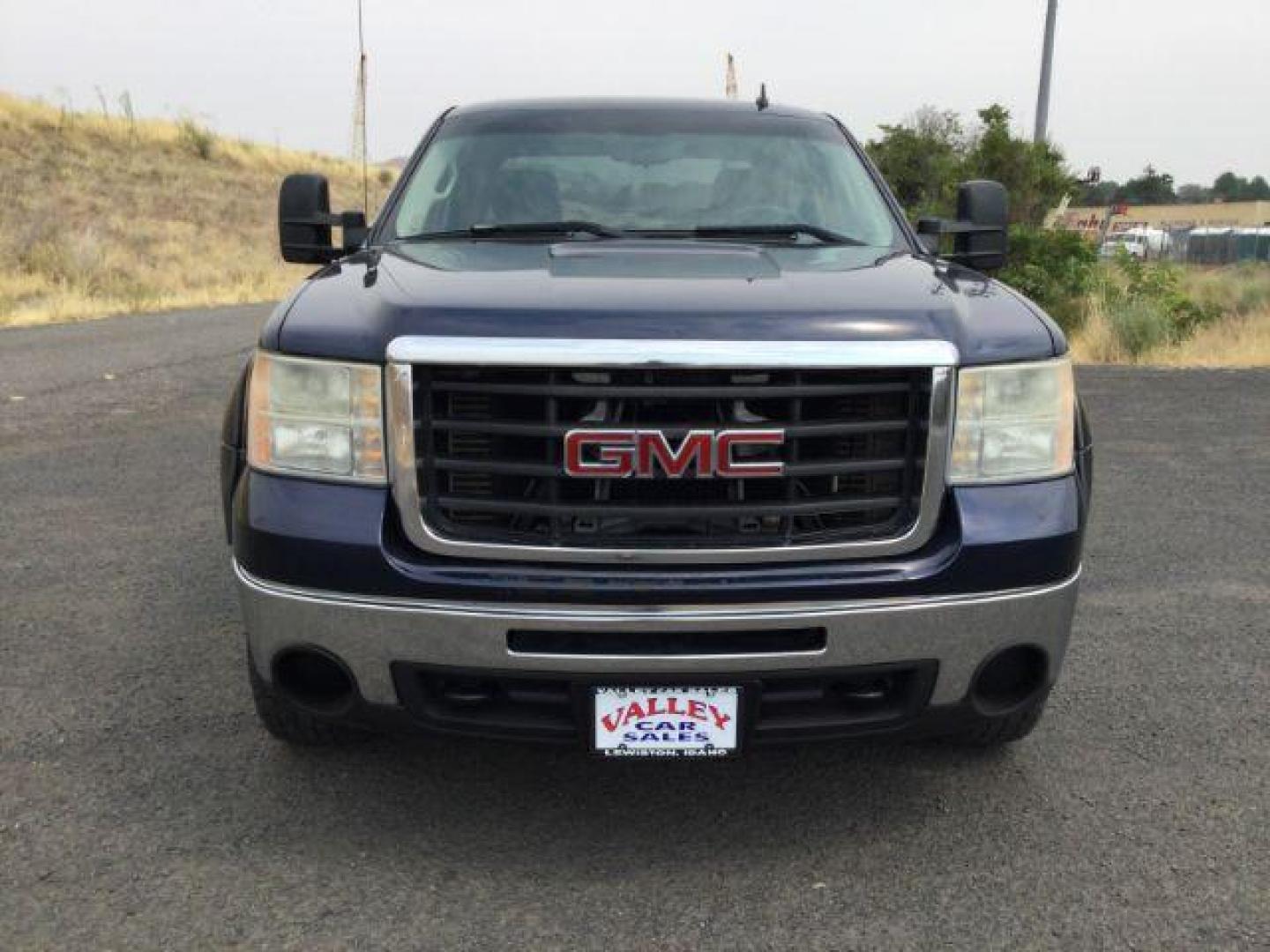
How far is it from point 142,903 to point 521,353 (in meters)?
1.41

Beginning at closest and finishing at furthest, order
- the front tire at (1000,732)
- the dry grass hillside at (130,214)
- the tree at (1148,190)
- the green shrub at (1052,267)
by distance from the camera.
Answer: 1. the front tire at (1000,732)
2. the green shrub at (1052,267)
3. the dry grass hillside at (130,214)
4. the tree at (1148,190)

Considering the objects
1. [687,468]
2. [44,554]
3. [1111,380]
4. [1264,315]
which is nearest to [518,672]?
[687,468]

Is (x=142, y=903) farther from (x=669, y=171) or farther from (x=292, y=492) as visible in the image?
(x=669, y=171)

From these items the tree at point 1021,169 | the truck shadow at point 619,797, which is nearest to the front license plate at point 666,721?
the truck shadow at point 619,797

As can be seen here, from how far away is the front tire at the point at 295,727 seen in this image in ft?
9.93

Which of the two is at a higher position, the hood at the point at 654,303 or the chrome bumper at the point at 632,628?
the hood at the point at 654,303

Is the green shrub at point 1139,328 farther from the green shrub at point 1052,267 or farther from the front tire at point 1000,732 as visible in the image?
the front tire at point 1000,732

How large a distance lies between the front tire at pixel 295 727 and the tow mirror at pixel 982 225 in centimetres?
248

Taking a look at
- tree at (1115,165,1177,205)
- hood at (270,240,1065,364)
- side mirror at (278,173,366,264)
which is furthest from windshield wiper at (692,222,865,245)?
tree at (1115,165,1177,205)

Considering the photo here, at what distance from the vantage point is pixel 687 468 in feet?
8.49

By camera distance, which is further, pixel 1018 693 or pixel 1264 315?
Result: pixel 1264 315

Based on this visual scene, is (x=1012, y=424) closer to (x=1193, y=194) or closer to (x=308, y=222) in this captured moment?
(x=308, y=222)

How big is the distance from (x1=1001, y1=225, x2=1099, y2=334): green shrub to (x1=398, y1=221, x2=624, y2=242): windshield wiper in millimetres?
11410

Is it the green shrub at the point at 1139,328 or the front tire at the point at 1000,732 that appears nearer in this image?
the front tire at the point at 1000,732
